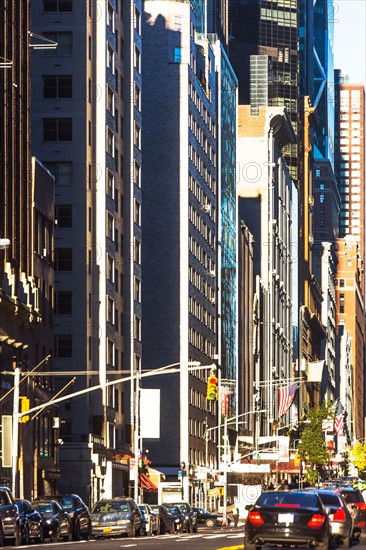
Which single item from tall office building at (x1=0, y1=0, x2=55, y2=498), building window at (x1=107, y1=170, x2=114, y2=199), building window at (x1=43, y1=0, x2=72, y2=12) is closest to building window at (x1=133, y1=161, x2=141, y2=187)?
building window at (x1=107, y1=170, x2=114, y2=199)

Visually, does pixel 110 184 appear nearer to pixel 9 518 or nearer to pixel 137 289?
pixel 137 289

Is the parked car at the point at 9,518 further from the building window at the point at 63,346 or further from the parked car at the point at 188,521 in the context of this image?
the building window at the point at 63,346

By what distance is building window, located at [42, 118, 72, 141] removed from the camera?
118 meters

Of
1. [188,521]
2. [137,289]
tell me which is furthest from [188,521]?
[137,289]

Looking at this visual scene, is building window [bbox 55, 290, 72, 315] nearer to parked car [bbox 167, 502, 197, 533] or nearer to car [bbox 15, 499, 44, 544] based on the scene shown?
parked car [bbox 167, 502, 197, 533]

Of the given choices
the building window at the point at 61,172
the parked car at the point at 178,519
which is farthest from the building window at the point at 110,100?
the parked car at the point at 178,519

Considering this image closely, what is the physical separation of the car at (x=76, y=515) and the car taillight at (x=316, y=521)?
20.6m

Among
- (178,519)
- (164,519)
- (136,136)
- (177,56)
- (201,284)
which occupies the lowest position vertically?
(178,519)

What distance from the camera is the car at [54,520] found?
5703 centimetres

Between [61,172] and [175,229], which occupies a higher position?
[61,172]

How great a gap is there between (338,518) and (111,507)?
1993cm

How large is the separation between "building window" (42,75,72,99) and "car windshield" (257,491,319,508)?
7929 centimetres

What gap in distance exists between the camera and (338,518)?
160 feet

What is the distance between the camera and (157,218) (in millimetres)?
149375
